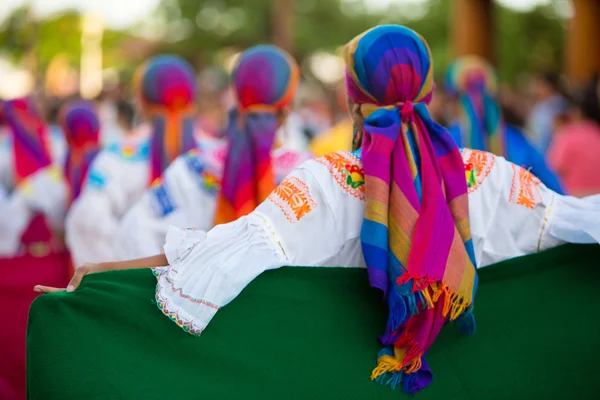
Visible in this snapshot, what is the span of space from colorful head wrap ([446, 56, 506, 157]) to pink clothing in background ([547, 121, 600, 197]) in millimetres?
1373

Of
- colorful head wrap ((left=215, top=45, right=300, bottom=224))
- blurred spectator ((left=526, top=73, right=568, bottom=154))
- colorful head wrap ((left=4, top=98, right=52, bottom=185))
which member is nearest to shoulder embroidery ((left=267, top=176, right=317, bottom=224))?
colorful head wrap ((left=215, top=45, right=300, bottom=224))

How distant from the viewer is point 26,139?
19.4 feet

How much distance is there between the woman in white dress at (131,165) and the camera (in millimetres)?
4312

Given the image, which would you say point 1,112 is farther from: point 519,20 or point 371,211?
point 519,20

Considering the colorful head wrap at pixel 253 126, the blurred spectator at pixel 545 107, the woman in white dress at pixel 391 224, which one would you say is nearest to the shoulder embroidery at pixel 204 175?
the colorful head wrap at pixel 253 126

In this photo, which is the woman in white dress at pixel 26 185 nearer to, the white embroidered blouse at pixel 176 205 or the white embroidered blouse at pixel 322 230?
the white embroidered blouse at pixel 176 205

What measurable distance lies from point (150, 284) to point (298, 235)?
43 centimetres

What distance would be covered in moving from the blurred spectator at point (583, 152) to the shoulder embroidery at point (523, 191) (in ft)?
14.2

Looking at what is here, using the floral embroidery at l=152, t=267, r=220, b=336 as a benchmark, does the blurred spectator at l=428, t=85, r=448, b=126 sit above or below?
below

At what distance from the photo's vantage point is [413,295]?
2205 millimetres

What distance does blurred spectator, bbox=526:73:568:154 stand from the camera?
9.12 metres

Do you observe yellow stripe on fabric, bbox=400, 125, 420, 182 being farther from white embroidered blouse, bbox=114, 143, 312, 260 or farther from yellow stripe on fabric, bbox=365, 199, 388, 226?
white embroidered blouse, bbox=114, 143, 312, 260

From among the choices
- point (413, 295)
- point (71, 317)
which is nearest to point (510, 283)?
point (413, 295)

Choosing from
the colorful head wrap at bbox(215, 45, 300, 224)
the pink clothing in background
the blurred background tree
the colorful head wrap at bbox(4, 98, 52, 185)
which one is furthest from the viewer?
the blurred background tree
